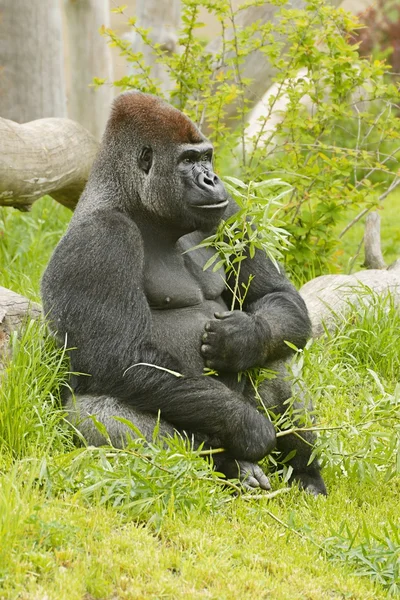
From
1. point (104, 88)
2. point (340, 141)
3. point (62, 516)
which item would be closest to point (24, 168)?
point (62, 516)

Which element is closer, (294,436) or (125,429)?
(125,429)

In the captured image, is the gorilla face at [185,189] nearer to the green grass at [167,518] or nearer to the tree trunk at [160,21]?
the green grass at [167,518]

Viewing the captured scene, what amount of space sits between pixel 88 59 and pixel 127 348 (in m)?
5.93

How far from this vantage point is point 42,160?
5316mm

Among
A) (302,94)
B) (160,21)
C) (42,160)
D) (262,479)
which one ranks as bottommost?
(262,479)

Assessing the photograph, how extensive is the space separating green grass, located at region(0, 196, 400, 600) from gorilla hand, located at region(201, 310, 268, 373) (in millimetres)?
322

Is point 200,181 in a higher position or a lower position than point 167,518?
higher

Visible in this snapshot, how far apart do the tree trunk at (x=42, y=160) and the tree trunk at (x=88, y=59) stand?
2.90 metres

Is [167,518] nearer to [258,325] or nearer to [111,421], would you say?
[111,421]

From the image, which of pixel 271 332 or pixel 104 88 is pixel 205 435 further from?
pixel 104 88

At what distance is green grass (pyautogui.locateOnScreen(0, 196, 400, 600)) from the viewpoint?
261 cm

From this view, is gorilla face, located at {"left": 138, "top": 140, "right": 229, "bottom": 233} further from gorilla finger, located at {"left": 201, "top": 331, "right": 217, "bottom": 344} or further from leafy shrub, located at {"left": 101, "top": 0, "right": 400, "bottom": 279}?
leafy shrub, located at {"left": 101, "top": 0, "right": 400, "bottom": 279}

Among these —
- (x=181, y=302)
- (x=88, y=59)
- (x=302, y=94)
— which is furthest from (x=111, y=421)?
(x=88, y=59)

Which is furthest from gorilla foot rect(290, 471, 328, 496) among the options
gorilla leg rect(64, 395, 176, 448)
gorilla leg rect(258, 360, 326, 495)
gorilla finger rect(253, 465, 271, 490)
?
gorilla leg rect(64, 395, 176, 448)
